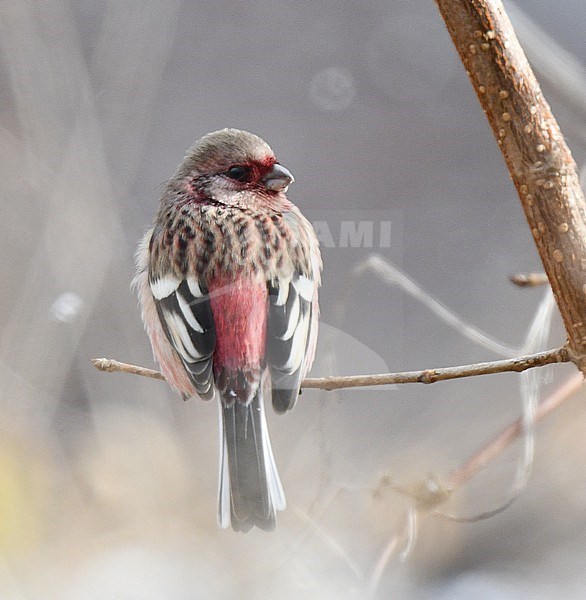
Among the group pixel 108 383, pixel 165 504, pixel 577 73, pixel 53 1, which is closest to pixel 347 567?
pixel 165 504

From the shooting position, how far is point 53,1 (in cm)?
81

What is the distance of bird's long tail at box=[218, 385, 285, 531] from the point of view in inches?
31.1

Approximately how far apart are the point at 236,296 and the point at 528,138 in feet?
1.14

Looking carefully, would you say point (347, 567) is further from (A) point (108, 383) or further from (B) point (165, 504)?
(A) point (108, 383)

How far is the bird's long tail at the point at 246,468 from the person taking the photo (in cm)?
79

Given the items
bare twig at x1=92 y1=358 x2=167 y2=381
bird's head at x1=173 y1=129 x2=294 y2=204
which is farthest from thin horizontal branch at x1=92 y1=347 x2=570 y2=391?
bird's head at x1=173 y1=129 x2=294 y2=204

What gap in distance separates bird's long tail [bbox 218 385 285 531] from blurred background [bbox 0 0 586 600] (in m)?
0.02

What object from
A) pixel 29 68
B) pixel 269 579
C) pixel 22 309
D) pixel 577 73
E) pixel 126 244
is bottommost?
pixel 269 579

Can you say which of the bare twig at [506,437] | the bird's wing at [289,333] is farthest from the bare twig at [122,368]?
the bare twig at [506,437]

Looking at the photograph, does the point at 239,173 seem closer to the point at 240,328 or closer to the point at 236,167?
the point at 236,167

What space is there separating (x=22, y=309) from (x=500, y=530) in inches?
24.9

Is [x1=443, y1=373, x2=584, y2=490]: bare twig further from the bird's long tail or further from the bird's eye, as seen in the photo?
the bird's eye

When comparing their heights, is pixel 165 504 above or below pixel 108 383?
below

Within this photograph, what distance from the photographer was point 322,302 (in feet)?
2.67
